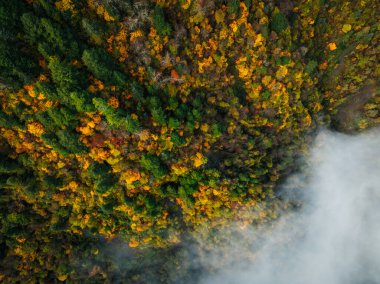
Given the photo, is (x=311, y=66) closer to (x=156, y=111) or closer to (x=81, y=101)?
(x=156, y=111)

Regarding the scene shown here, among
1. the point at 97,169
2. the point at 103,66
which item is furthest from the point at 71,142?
the point at 103,66

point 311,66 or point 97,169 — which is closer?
point 97,169

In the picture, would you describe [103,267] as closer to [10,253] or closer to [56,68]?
[10,253]

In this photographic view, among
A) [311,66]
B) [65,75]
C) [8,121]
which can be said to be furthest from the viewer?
[311,66]

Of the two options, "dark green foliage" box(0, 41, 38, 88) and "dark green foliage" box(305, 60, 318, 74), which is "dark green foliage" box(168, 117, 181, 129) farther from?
"dark green foliage" box(305, 60, 318, 74)

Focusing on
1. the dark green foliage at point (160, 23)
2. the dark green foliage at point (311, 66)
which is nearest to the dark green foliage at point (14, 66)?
the dark green foliage at point (160, 23)

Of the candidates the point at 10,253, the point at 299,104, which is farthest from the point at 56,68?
the point at 299,104
